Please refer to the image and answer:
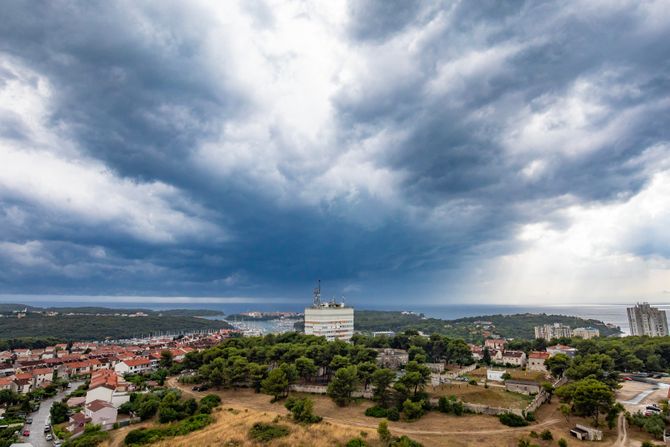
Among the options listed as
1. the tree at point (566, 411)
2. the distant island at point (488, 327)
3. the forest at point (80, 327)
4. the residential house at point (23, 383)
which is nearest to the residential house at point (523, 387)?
the tree at point (566, 411)

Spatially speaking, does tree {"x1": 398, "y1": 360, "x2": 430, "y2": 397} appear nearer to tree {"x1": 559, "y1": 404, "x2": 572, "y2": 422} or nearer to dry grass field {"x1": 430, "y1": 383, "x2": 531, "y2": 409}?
dry grass field {"x1": 430, "y1": 383, "x2": 531, "y2": 409}

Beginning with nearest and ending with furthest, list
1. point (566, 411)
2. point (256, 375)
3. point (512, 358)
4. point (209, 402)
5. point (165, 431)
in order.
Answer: point (165, 431) < point (566, 411) < point (209, 402) < point (256, 375) < point (512, 358)

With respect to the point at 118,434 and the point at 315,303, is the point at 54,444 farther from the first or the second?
the point at 315,303

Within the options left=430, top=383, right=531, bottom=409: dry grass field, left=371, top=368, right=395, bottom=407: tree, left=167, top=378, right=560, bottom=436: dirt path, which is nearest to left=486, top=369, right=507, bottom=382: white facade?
left=430, top=383, right=531, bottom=409: dry grass field

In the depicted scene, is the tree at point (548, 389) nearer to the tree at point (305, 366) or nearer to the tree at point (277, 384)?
the tree at point (305, 366)

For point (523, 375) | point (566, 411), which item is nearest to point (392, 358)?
point (523, 375)

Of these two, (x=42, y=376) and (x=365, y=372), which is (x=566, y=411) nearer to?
(x=365, y=372)

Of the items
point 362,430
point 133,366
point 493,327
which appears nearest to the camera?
point 362,430
